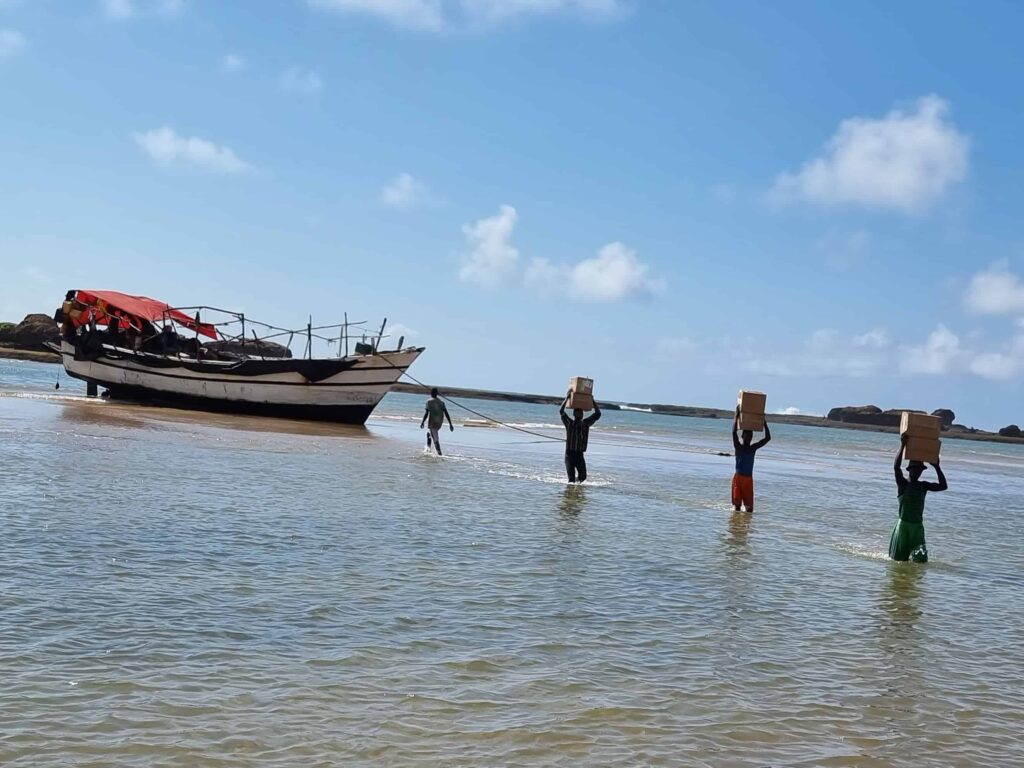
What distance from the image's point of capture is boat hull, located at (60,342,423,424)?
3359 centimetres

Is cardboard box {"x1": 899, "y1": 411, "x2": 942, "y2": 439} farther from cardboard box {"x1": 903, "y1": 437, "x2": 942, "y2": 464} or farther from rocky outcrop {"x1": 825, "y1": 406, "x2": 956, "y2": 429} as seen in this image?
rocky outcrop {"x1": 825, "y1": 406, "x2": 956, "y2": 429}

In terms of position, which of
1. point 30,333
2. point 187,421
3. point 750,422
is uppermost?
point 30,333

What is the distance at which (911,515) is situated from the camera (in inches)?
431

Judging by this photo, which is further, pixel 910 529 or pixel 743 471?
pixel 743 471

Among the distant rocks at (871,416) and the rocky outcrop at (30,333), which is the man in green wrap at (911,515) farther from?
the distant rocks at (871,416)

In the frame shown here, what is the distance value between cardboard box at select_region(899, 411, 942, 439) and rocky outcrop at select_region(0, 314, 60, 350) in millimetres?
102234

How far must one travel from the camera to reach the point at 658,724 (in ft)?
16.0

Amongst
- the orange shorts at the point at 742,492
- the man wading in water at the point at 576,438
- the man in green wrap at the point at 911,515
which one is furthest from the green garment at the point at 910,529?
the man wading in water at the point at 576,438

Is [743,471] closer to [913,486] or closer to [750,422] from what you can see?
[750,422]

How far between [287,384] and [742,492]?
21.9 meters

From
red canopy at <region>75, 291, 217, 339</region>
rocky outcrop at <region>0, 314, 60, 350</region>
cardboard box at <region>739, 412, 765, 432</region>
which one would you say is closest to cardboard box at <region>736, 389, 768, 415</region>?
cardboard box at <region>739, 412, 765, 432</region>

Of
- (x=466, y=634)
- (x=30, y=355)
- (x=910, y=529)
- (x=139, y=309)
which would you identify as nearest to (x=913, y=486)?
(x=910, y=529)

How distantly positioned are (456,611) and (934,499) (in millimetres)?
17537

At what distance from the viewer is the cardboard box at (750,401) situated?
1477 centimetres
